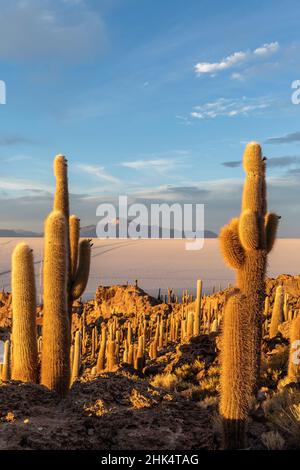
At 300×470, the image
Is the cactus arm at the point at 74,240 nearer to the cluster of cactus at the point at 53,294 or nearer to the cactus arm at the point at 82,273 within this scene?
the cluster of cactus at the point at 53,294

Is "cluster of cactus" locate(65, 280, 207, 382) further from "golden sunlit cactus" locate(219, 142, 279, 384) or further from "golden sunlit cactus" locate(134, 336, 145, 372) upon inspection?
"golden sunlit cactus" locate(219, 142, 279, 384)

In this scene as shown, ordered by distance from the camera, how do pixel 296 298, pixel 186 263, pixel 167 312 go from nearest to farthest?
1. pixel 296 298
2. pixel 167 312
3. pixel 186 263

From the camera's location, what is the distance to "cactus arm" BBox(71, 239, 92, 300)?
46.6 ft

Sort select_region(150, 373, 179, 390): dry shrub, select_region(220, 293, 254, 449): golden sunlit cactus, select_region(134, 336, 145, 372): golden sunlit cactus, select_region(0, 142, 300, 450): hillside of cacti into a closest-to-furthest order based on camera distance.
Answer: select_region(220, 293, 254, 449): golden sunlit cactus → select_region(0, 142, 300, 450): hillside of cacti → select_region(150, 373, 179, 390): dry shrub → select_region(134, 336, 145, 372): golden sunlit cactus

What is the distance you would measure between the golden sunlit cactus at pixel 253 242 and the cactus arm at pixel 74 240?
496 centimetres

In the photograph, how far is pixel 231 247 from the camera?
11.4m

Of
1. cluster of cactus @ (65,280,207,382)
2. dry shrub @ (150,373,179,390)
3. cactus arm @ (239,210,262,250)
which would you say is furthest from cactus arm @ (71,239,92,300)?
cluster of cactus @ (65,280,207,382)

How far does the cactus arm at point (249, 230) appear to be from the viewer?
36.4 ft

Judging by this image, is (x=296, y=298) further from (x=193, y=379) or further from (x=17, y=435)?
(x=17, y=435)

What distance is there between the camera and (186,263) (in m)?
149

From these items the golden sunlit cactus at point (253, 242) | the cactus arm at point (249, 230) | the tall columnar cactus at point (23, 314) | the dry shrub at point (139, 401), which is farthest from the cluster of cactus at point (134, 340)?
the cactus arm at point (249, 230)

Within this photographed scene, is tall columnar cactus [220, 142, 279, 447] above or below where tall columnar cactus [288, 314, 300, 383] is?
above

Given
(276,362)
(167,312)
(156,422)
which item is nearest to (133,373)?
(276,362)
